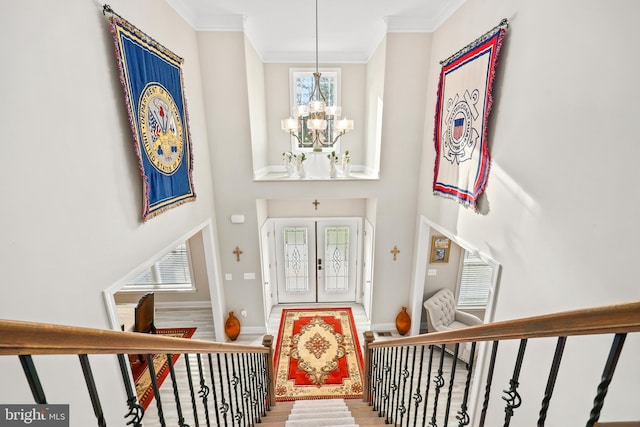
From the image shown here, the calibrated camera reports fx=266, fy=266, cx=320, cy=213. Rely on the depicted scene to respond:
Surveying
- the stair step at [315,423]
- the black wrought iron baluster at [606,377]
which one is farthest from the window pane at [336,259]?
the black wrought iron baluster at [606,377]

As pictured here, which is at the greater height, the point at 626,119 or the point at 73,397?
the point at 626,119

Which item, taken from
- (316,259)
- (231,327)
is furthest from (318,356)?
(316,259)

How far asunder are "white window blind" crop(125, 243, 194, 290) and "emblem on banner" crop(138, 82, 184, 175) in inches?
135

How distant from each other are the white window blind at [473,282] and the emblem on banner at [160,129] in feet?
17.4

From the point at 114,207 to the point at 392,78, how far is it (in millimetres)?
3879

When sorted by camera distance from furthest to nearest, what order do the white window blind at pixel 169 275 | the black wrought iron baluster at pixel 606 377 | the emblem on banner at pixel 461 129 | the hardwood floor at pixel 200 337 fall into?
the white window blind at pixel 169 275, the hardwood floor at pixel 200 337, the emblem on banner at pixel 461 129, the black wrought iron baluster at pixel 606 377

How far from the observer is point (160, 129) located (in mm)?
2768

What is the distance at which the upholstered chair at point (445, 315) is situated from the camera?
185 inches

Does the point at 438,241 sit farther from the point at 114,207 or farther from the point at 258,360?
the point at 114,207

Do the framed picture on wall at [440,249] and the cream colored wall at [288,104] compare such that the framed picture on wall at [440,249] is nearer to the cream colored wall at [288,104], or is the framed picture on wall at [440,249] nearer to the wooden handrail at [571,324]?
the cream colored wall at [288,104]

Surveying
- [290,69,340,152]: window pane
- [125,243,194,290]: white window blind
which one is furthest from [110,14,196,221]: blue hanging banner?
[125,243,194,290]: white window blind

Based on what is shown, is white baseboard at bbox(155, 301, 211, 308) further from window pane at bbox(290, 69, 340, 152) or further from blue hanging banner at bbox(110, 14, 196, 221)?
window pane at bbox(290, 69, 340, 152)

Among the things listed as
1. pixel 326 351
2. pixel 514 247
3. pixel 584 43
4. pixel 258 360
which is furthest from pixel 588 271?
pixel 326 351

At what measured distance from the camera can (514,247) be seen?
2293 millimetres
